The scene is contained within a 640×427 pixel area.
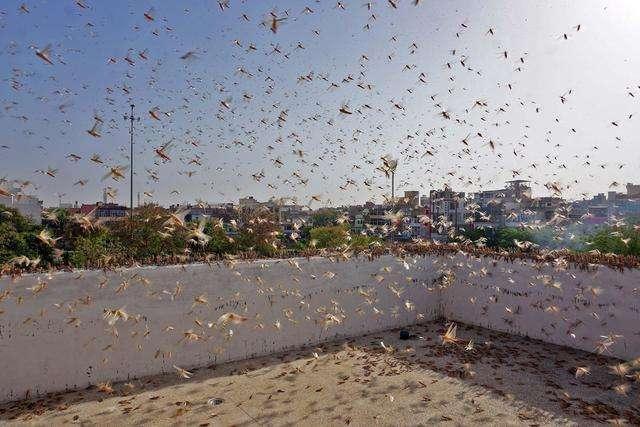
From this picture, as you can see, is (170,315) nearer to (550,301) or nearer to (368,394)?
(368,394)

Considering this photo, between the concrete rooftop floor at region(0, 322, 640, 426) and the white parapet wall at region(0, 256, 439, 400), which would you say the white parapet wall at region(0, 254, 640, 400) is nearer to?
the white parapet wall at region(0, 256, 439, 400)

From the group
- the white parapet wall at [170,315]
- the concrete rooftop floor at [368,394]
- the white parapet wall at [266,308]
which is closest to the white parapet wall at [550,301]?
the white parapet wall at [266,308]

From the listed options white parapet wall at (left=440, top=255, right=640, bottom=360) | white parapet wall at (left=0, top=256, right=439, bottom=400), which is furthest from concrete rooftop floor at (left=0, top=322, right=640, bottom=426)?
white parapet wall at (left=440, top=255, right=640, bottom=360)

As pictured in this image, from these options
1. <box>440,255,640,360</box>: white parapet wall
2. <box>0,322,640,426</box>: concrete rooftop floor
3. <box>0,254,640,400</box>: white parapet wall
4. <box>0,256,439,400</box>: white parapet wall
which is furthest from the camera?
<box>440,255,640,360</box>: white parapet wall

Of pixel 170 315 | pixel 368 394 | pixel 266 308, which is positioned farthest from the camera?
pixel 266 308

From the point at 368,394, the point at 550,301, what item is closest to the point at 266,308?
the point at 368,394

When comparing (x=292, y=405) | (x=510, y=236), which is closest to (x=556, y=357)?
(x=292, y=405)

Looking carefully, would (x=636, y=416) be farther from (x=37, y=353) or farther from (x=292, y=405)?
(x=37, y=353)
